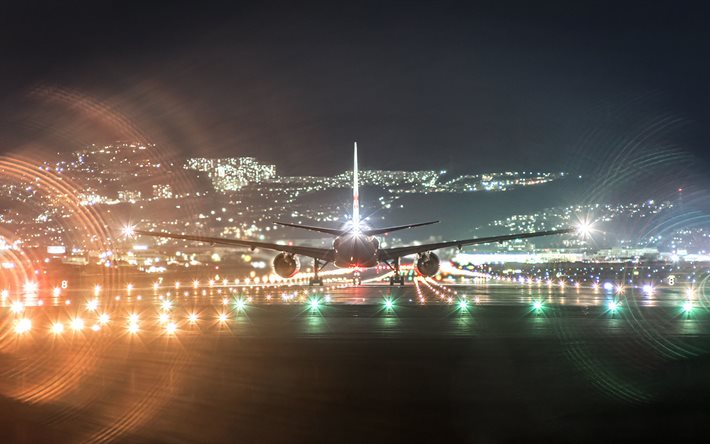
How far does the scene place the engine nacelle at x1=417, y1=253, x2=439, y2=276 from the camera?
71812mm

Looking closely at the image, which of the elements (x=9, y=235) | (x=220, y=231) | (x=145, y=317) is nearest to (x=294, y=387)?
(x=145, y=317)

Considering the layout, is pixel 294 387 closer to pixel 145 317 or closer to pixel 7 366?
pixel 7 366

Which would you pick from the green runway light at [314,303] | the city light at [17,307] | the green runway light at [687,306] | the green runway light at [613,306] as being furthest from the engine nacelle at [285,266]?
the green runway light at [687,306]

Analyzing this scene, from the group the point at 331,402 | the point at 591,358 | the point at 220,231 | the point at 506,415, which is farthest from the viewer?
the point at 220,231

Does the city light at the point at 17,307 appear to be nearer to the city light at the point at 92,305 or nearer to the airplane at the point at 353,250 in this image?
the city light at the point at 92,305

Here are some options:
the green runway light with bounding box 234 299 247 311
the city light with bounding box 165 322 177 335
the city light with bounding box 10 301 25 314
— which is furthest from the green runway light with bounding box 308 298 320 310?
the city light with bounding box 10 301 25 314

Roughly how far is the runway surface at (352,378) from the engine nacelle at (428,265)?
3072 centimetres

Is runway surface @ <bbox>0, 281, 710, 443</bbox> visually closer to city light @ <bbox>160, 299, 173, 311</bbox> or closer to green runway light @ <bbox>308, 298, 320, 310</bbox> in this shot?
city light @ <bbox>160, 299, 173, 311</bbox>

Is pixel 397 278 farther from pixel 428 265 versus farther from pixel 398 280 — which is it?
pixel 428 265

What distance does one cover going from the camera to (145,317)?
40250 millimetres

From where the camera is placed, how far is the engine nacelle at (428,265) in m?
71.8

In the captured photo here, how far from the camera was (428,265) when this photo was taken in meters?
72.0

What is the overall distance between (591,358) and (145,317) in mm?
22525

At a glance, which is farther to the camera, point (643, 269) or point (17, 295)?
point (643, 269)
